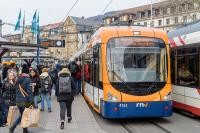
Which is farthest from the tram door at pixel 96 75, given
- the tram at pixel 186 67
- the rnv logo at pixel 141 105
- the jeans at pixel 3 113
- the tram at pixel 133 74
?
the jeans at pixel 3 113

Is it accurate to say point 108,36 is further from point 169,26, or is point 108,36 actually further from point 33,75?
point 169,26

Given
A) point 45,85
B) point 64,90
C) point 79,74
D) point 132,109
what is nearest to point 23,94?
point 64,90

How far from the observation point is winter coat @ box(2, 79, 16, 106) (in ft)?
38.1

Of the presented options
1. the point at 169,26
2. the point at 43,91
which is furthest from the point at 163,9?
the point at 43,91

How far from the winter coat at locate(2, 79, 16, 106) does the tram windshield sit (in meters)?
3.04

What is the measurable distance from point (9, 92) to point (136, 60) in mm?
3947

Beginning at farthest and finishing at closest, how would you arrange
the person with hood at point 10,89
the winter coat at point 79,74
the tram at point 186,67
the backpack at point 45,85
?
the winter coat at point 79,74 < the backpack at point 45,85 < the tram at point 186,67 < the person with hood at point 10,89

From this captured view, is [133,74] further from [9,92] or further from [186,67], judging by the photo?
[9,92]

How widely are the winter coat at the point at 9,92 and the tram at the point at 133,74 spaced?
2.79 metres

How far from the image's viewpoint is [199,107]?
13.8 metres

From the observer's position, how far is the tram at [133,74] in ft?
43.5

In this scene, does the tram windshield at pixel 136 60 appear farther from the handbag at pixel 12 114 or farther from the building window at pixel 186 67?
the handbag at pixel 12 114

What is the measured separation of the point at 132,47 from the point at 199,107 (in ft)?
8.72

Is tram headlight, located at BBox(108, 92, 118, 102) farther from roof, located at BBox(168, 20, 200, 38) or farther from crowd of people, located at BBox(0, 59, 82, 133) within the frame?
roof, located at BBox(168, 20, 200, 38)
